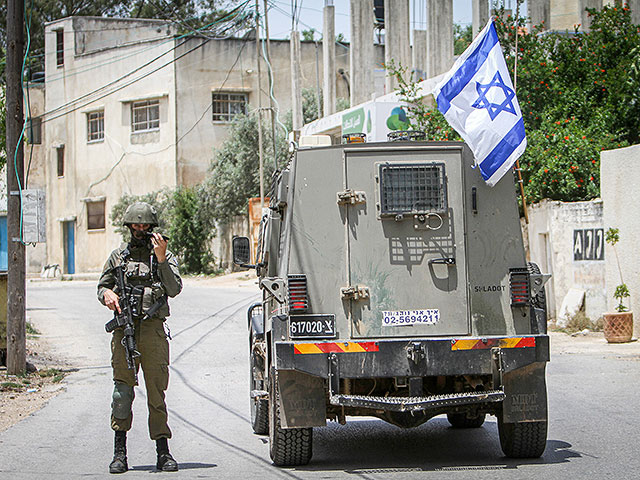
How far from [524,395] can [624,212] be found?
32.4ft

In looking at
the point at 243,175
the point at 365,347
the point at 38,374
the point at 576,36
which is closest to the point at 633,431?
the point at 365,347

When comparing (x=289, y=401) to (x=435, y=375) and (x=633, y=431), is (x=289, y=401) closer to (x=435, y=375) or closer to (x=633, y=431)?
(x=435, y=375)

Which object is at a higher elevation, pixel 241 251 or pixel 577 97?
pixel 577 97

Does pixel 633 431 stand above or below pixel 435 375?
below

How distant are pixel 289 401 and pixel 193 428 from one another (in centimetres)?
267

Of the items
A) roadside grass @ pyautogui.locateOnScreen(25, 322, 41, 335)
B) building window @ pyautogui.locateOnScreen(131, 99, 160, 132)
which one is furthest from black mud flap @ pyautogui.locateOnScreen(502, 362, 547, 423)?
building window @ pyautogui.locateOnScreen(131, 99, 160, 132)

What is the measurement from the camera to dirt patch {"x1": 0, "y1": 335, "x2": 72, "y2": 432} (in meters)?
10.4

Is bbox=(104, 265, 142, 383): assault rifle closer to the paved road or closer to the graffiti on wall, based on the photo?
the paved road

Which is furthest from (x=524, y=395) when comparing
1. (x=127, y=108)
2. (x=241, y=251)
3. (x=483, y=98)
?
(x=127, y=108)

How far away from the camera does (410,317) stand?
274 inches

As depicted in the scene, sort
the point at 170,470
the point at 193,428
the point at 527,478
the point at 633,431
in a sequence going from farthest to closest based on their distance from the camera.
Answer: the point at 193,428 → the point at 633,431 → the point at 170,470 → the point at 527,478

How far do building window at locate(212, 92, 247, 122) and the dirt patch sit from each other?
2813cm

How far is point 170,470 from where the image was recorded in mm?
6938

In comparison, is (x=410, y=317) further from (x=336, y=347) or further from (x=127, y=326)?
(x=127, y=326)
